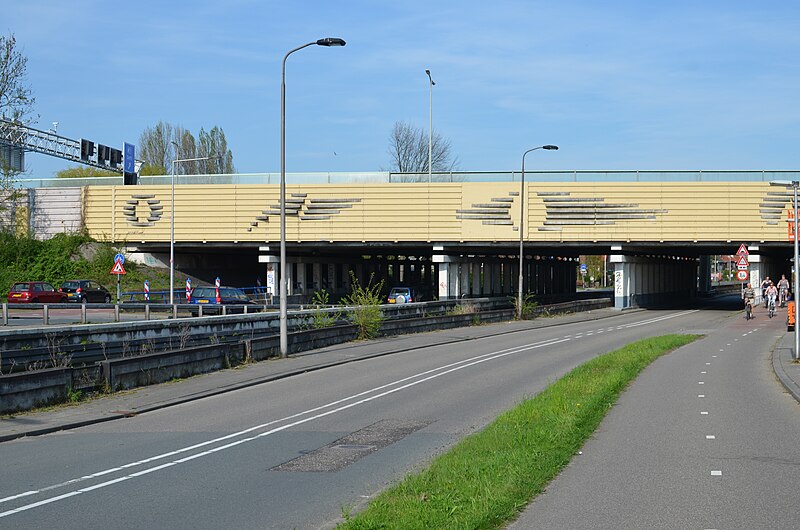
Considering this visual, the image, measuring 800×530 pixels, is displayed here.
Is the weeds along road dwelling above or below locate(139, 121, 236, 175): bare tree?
below

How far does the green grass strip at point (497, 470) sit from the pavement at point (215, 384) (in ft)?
17.0

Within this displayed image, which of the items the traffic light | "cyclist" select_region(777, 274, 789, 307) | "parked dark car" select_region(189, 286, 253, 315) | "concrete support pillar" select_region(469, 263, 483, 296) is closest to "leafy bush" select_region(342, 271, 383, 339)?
"parked dark car" select_region(189, 286, 253, 315)

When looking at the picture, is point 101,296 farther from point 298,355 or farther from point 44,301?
point 298,355

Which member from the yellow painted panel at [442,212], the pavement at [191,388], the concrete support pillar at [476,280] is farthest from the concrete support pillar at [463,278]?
the pavement at [191,388]

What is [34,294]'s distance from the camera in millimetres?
54094

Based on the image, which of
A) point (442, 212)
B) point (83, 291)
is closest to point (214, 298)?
point (83, 291)

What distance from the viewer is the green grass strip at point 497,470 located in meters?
8.13

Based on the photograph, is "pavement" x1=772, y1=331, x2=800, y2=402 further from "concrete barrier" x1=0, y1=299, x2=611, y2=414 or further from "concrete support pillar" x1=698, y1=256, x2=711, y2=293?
"concrete support pillar" x1=698, y1=256, x2=711, y2=293

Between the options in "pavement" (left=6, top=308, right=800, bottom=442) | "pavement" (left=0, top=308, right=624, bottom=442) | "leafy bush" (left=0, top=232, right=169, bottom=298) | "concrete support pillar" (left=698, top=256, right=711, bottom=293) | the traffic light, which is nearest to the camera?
→ "pavement" (left=0, top=308, right=624, bottom=442)

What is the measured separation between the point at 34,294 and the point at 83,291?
3088 mm

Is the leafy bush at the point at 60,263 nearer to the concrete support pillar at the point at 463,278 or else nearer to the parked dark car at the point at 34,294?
the parked dark car at the point at 34,294

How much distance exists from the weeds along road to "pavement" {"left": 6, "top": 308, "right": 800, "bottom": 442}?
0.41m

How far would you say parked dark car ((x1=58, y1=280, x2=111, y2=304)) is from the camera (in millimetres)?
55688

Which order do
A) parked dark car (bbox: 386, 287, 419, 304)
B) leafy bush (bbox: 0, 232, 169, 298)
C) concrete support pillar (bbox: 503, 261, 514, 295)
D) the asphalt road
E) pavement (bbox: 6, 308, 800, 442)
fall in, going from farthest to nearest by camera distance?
concrete support pillar (bbox: 503, 261, 514, 295) < leafy bush (bbox: 0, 232, 169, 298) < parked dark car (bbox: 386, 287, 419, 304) < pavement (bbox: 6, 308, 800, 442) < the asphalt road
